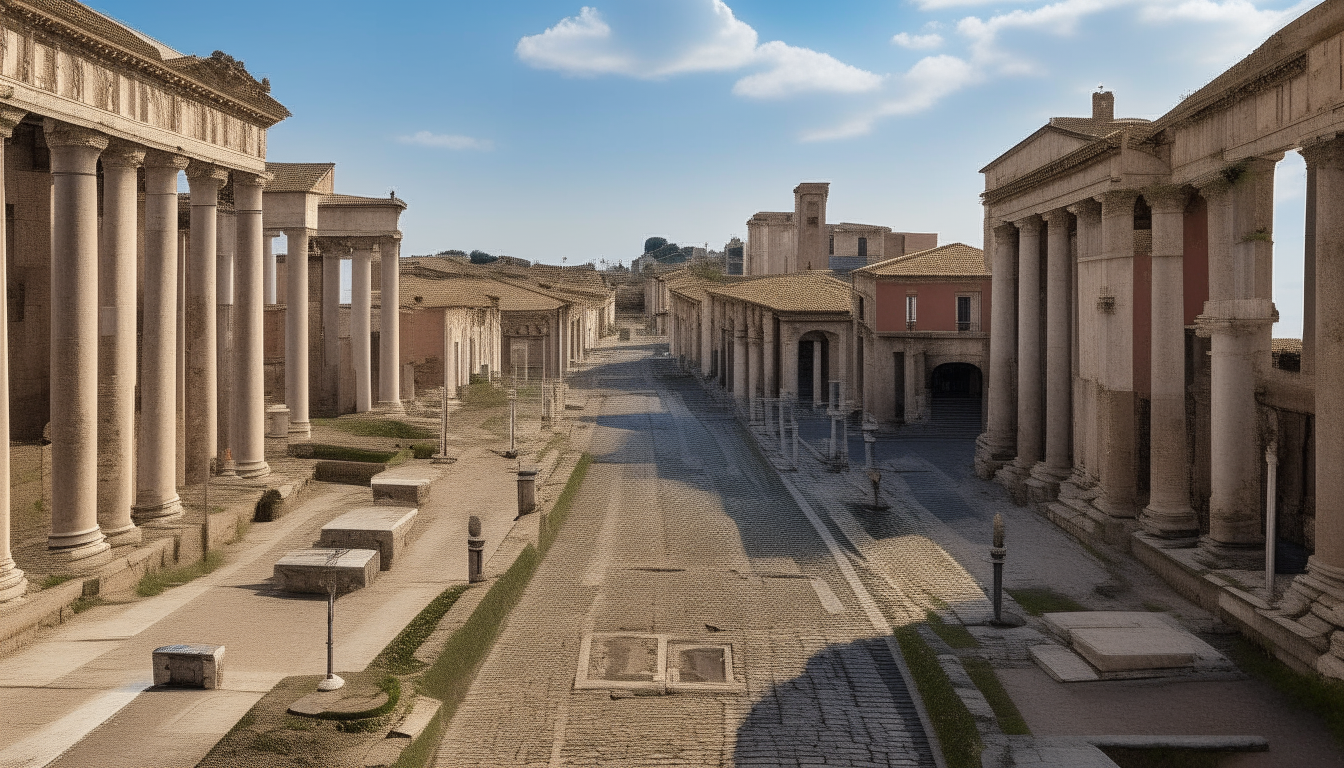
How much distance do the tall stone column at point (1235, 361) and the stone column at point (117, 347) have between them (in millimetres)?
17253

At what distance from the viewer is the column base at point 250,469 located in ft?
73.2

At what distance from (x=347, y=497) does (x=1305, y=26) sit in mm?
20018

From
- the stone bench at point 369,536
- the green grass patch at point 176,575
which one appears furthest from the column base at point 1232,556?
the green grass patch at point 176,575

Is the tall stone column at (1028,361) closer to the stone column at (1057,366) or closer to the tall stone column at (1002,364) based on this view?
the stone column at (1057,366)

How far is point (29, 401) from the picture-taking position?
19.4 m

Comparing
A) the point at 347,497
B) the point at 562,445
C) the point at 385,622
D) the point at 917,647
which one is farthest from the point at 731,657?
the point at 562,445

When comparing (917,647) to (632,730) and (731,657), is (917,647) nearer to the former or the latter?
(731,657)

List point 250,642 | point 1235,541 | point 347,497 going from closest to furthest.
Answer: point 250,642, point 1235,541, point 347,497

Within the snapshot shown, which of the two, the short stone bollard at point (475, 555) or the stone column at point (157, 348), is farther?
the stone column at point (157, 348)

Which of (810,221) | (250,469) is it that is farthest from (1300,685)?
(810,221)

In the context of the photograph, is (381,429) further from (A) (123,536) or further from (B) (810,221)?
(B) (810,221)

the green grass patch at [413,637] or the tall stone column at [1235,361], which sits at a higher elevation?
the tall stone column at [1235,361]

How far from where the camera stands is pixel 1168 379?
18.7m

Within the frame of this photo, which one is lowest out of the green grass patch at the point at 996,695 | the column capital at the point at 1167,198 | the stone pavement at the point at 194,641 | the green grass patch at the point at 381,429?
the green grass patch at the point at 996,695
